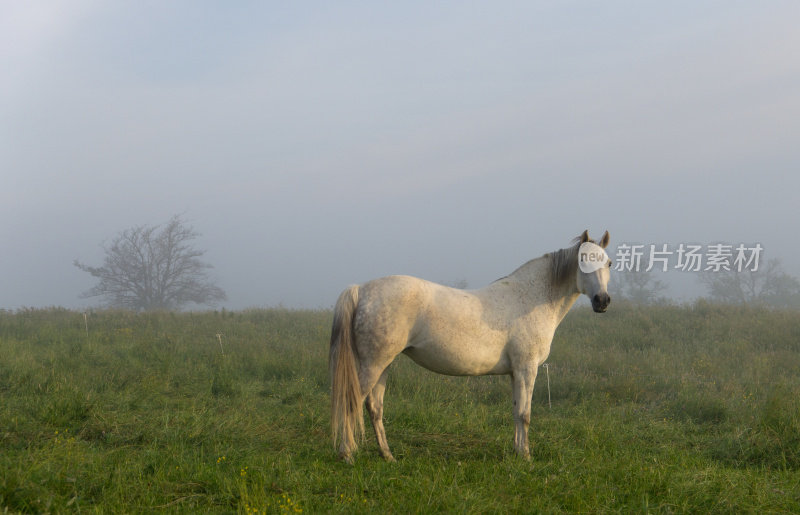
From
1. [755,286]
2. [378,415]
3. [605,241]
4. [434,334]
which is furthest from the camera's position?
[755,286]

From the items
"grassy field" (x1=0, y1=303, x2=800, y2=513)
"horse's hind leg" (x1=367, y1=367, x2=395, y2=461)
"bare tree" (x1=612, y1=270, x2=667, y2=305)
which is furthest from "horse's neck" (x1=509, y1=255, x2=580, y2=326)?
"bare tree" (x1=612, y1=270, x2=667, y2=305)

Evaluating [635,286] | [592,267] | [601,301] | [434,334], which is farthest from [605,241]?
[635,286]

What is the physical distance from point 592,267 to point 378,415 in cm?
280

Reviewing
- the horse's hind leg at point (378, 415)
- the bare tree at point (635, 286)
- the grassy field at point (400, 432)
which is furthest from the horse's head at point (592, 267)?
the bare tree at point (635, 286)

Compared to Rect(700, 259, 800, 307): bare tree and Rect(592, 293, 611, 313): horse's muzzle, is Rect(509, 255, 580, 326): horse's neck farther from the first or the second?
Rect(700, 259, 800, 307): bare tree

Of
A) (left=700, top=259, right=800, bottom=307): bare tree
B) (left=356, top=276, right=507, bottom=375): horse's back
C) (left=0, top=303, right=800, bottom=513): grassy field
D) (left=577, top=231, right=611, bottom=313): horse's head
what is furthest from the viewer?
(left=700, top=259, right=800, bottom=307): bare tree

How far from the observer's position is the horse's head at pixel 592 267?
548 cm

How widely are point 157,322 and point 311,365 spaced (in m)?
8.60

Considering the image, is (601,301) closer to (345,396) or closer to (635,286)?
(345,396)

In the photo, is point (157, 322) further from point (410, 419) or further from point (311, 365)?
point (410, 419)

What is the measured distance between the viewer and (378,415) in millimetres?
5473

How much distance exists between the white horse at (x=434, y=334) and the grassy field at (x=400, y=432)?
1.74 ft

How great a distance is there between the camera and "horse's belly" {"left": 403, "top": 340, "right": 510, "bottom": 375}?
538cm

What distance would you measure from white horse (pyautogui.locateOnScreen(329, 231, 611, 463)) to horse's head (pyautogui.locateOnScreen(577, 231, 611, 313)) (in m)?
0.01
